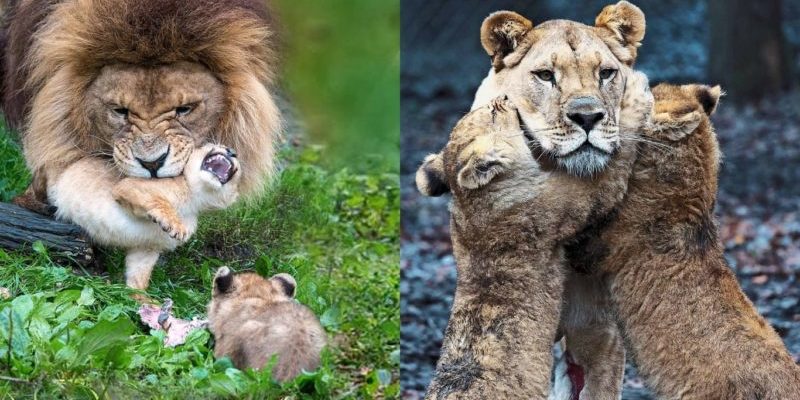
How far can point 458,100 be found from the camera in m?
5.93

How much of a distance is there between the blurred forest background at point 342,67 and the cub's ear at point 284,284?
49cm

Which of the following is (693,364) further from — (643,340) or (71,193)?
(71,193)

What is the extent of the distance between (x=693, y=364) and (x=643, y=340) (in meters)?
0.14

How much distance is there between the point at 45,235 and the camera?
11.6 ft

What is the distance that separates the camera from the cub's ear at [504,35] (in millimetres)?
3350

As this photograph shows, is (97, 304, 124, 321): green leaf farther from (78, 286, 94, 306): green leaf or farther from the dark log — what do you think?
the dark log

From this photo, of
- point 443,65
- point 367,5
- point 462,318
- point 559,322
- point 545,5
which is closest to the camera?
point 462,318

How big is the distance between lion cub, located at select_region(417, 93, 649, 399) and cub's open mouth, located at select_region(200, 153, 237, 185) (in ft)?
1.81

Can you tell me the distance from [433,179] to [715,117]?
424cm

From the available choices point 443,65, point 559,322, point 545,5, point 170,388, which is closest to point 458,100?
point 443,65

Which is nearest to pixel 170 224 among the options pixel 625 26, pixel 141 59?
pixel 141 59

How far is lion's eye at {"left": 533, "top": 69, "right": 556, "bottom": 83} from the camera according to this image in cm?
318

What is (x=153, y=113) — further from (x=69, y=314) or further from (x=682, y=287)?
(x=682, y=287)

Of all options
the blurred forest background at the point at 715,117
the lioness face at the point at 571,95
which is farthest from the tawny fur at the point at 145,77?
the blurred forest background at the point at 715,117
